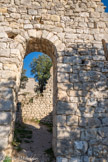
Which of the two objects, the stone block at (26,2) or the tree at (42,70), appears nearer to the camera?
the stone block at (26,2)

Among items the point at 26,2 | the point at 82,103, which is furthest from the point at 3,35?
the point at 82,103

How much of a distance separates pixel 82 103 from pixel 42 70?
1260cm

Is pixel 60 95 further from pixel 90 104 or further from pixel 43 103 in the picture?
pixel 43 103

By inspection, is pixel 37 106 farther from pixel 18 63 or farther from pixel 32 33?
pixel 32 33

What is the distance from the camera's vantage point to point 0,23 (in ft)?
11.7

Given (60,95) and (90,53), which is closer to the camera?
(60,95)

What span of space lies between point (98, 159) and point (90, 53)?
2838mm

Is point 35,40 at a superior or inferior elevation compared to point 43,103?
superior

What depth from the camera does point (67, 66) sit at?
3.27 metres

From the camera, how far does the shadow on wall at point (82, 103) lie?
2.64 metres

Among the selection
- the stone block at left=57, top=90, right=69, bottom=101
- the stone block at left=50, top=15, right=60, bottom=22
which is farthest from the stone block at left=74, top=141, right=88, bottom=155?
the stone block at left=50, top=15, right=60, bottom=22

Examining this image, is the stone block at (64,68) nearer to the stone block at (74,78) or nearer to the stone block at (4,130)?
the stone block at (74,78)

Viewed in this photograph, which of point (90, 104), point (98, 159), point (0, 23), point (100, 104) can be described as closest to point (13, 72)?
point (0, 23)

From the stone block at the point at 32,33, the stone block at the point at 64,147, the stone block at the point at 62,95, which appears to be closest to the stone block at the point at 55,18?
the stone block at the point at 32,33
